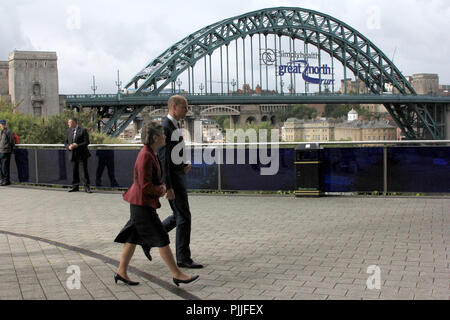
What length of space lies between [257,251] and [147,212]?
2150 mm

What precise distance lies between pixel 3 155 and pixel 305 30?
197 ft

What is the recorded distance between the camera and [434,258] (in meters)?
6.92

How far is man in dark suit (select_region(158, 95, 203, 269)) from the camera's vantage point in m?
6.45

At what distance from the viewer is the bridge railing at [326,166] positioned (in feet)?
41.0

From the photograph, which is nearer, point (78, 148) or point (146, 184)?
point (146, 184)

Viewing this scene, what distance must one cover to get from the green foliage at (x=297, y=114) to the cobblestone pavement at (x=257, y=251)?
2498 inches

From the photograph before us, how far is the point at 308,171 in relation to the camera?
12.5 metres

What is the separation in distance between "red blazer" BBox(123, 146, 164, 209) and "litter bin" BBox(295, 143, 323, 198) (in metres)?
7.00

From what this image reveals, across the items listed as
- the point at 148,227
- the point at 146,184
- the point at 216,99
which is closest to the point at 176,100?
the point at 146,184

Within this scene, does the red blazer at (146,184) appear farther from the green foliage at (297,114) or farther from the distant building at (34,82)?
the green foliage at (297,114)

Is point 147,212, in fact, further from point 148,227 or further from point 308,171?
point 308,171

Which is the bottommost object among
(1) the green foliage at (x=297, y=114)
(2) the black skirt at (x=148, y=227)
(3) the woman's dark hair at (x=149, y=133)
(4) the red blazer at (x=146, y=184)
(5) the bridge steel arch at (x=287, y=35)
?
(2) the black skirt at (x=148, y=227)

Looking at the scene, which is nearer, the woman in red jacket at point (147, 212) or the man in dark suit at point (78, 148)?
the woman in red jacket at point (147, 212)

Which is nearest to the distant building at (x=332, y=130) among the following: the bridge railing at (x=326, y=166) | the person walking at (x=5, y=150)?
the person walking at (x=5, y=150)
